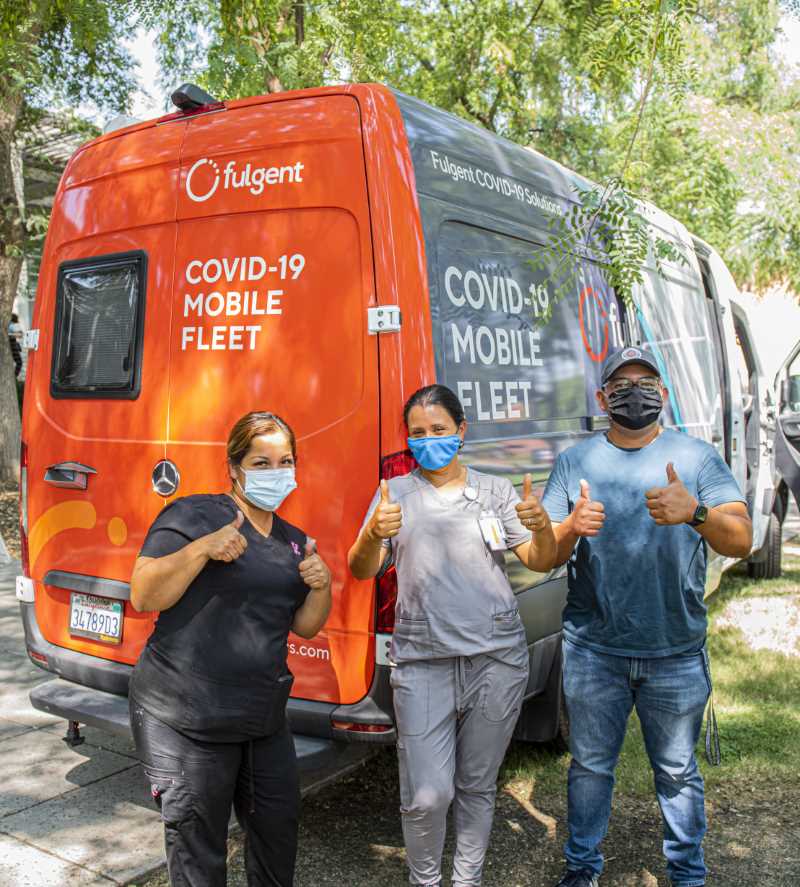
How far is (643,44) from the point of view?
209 inches

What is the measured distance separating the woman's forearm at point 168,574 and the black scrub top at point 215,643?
0.13 ft

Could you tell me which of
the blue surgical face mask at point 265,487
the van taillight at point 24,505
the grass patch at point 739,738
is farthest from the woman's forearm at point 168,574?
the grass patch at point 739,738

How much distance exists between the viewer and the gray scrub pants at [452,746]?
9.88 ft

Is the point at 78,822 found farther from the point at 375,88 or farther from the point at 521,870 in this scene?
the point at 375,88

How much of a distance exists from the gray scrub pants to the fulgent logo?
179cm

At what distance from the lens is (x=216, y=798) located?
2617 mm

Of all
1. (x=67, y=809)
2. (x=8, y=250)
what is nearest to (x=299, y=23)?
(x=8, y=250)

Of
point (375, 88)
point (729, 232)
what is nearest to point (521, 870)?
point (375, 88)

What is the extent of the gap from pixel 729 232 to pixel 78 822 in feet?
34.4

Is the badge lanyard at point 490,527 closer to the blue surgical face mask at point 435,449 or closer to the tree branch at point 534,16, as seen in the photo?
the blue surgical face mask at point 435,449

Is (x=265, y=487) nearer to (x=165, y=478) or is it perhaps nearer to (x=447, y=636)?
(x=447, y=636)

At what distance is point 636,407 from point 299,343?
3.96ft

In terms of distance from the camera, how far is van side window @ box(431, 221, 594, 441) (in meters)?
3.50

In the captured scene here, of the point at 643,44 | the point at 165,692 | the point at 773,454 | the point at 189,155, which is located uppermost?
A: the point at 643,44
